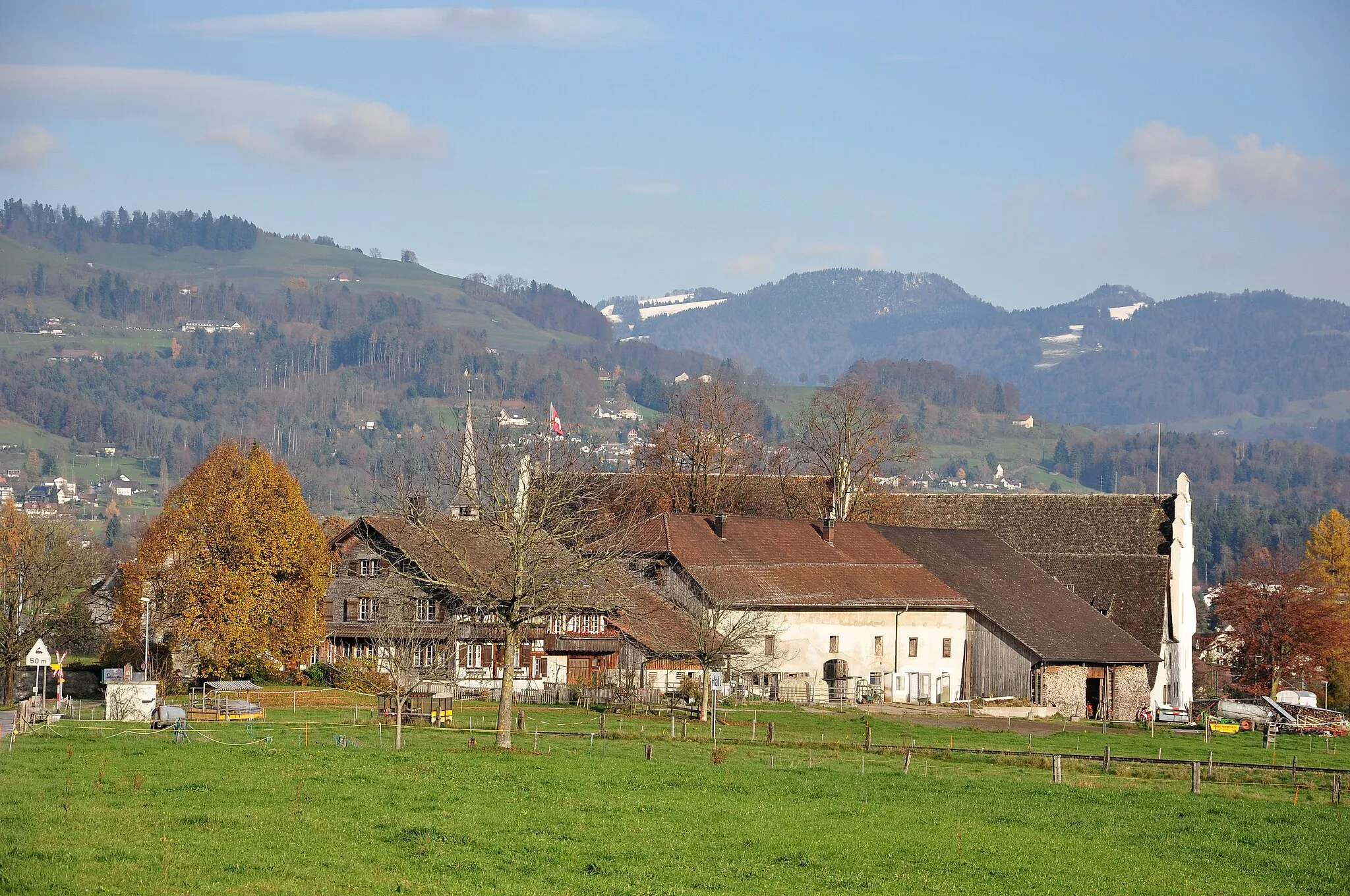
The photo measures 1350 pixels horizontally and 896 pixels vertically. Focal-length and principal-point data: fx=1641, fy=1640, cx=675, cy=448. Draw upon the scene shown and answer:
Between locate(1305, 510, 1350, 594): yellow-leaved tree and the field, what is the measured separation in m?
59.2

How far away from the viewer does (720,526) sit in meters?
70.9

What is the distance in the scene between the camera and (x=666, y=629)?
62.6 meters

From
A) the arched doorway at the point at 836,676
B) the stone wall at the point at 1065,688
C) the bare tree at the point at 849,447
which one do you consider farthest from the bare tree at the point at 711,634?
the bare tree at the point at 849,447

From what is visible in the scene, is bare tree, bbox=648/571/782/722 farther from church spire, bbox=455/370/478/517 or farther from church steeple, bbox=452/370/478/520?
church spire, bbox=455/370/478/517

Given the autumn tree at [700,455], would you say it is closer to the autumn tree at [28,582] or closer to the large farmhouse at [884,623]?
the large farmhouse at [884,623]

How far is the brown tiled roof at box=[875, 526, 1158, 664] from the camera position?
228 feet

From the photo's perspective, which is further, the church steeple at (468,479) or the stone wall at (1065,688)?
the stone wall at (1065,688)

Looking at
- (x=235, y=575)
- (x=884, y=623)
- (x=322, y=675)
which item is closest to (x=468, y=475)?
(x=235, y=575)

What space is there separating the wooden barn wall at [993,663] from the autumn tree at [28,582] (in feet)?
126

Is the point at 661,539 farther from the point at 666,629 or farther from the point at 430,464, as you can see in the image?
the point at 430,464

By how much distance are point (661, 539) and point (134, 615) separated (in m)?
22.2

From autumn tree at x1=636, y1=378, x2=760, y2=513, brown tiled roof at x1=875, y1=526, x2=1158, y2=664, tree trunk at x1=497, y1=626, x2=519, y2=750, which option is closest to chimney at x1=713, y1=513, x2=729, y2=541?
brown tiled roof at x1=875, y1=526, x2=1158, y2=664

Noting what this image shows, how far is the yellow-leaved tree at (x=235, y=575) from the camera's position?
6525cm

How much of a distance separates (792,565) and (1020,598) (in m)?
11.5
